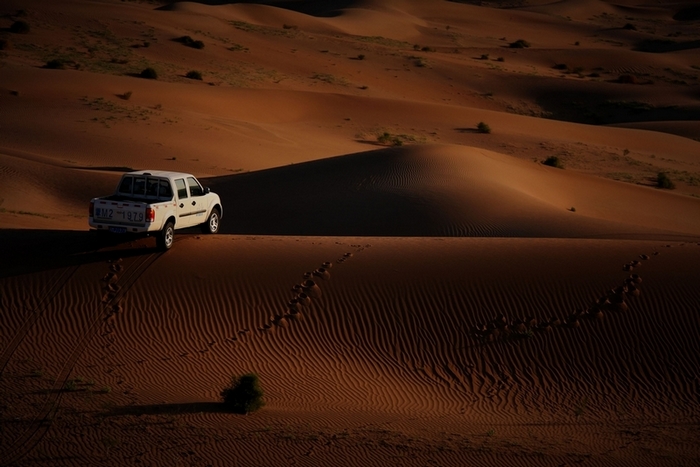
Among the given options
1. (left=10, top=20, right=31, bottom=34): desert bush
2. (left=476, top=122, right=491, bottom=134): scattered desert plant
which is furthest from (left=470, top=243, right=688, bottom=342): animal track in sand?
(left=10, top=20, right=31, bottom=34): desert bush

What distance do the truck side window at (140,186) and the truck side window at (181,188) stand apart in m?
0.60

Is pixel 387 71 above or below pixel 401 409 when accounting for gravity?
below

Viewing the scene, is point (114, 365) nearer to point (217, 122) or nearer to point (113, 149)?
point (113, 149)

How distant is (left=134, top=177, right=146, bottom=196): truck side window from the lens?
49.8 feet

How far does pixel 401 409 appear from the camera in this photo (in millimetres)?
11094

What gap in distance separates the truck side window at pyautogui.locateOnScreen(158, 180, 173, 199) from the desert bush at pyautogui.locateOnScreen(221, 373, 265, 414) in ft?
18.5

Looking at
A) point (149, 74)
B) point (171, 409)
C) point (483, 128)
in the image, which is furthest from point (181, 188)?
point (149, 74)

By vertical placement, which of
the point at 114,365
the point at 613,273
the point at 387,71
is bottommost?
the point at 387,71

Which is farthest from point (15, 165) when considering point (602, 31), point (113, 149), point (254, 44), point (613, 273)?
point (602, 31)

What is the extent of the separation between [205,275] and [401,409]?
4.87 m

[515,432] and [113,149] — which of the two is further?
[113,149]

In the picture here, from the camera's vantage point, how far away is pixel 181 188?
15.5 meters

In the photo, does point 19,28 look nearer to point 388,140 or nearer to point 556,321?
point 388,140

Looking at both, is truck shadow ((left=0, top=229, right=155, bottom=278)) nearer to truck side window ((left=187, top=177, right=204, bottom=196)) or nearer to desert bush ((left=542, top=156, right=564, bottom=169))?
truck side window ((left=187, top=177, right=204, bottom=196))
